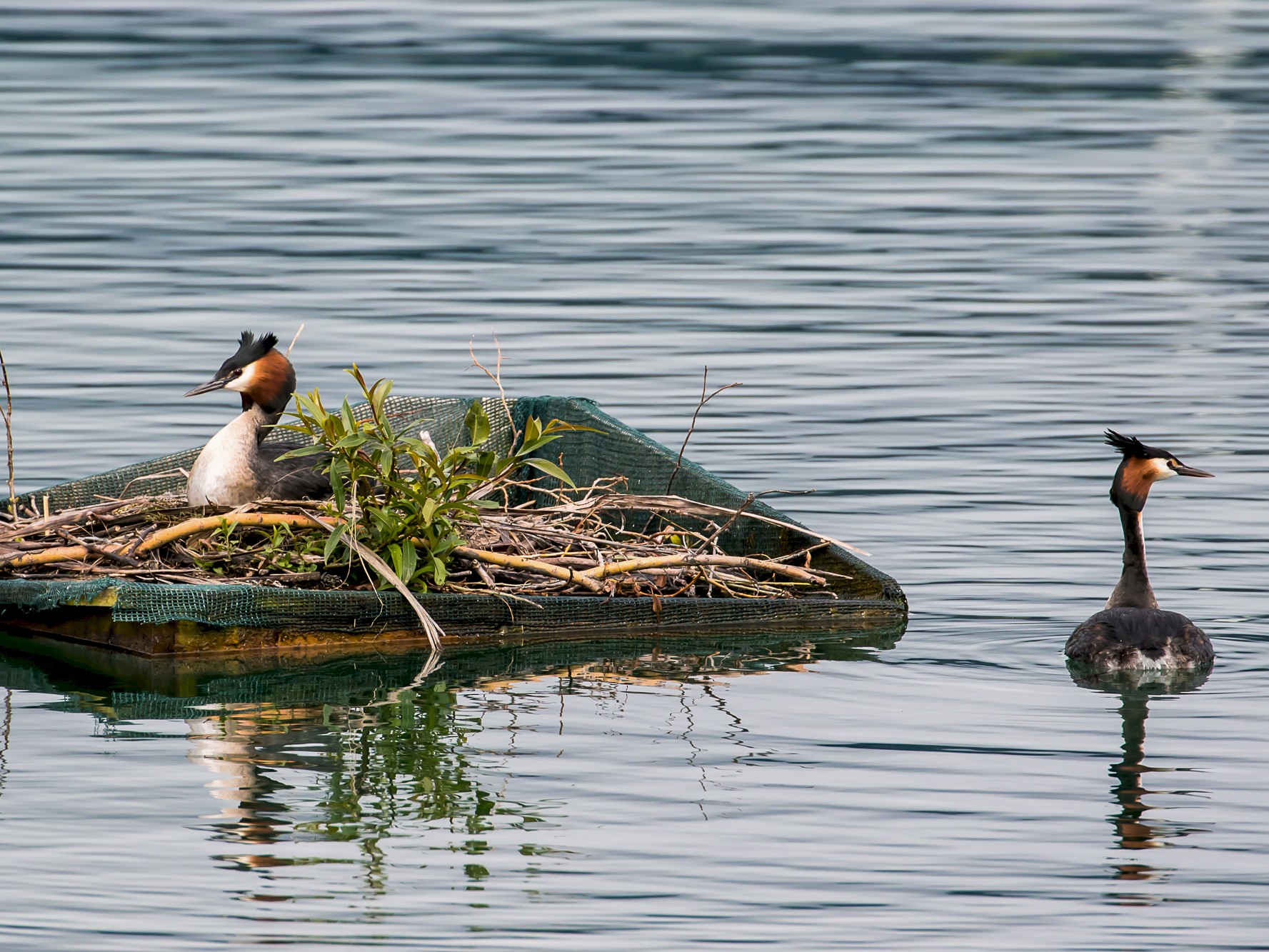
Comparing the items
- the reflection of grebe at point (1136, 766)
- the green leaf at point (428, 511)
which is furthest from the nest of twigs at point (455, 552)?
the reflection of grebe at point (1136, 766)

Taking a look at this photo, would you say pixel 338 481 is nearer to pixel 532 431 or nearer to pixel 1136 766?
pixel 532 431

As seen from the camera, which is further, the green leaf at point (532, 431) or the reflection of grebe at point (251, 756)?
the green leaf at point (532, 431)

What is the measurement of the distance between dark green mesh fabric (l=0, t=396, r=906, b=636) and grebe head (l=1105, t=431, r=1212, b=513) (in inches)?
39.9

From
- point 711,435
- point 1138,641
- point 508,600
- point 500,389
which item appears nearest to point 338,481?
point 508,600

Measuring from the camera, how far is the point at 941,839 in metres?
6.59

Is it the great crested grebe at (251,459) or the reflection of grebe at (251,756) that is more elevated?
the great crested grebe at (251,459)

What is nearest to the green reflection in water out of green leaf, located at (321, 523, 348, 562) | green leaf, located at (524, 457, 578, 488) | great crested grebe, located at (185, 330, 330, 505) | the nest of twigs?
the nest of twigs

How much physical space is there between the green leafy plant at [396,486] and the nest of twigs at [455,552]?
3.1 inches

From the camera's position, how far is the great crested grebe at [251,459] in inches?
370

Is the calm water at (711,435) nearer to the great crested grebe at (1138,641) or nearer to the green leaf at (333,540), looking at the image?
the great crested grebe at (1138,641)

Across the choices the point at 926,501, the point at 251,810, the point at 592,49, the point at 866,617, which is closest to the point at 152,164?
the point at 592,49

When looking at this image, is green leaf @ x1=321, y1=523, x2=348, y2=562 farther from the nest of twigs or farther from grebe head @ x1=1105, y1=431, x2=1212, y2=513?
grebe head @ x1=1105, y1=431, x2=1212, y2=513

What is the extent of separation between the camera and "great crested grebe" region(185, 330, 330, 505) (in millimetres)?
9391

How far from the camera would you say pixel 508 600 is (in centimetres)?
888
